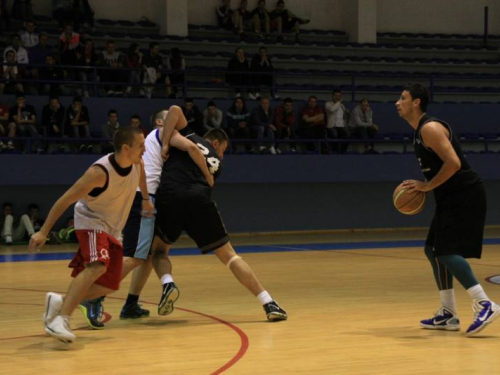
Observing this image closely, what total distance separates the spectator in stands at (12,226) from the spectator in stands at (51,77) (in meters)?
2.45

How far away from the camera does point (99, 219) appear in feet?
20.9

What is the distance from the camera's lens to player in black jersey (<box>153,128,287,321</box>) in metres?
7.18

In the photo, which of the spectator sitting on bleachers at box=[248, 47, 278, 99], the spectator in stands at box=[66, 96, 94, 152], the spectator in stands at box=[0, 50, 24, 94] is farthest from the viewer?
the spectator sitting on bleachers at box=[248, 47, 278, 99]

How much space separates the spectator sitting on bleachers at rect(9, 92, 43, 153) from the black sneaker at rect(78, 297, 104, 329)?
9662 millimetres

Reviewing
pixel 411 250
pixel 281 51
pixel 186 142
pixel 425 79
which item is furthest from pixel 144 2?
pixel 186 142

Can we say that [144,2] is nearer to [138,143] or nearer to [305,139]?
[305,139]

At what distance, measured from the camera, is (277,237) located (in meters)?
17.9

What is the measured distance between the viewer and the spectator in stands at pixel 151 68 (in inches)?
707


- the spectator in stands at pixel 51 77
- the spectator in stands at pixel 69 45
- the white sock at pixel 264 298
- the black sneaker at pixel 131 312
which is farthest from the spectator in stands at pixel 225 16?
the white sock at pixel 264 298

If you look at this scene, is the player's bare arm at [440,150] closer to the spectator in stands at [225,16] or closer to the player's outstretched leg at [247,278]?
the player's outstretched leg at [247,278]

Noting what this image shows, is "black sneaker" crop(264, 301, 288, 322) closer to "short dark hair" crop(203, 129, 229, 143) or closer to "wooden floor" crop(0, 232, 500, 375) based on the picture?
"wooden floor" crop(0, 232, 500, 375)

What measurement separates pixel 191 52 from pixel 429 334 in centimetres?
1494

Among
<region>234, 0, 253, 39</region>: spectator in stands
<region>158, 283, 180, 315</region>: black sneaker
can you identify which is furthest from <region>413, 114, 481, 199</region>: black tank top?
<region>234, 0, 253, 39</region>: spectator in stands

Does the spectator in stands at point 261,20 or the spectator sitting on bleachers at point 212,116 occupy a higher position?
the spectator in stands at point 261,20
